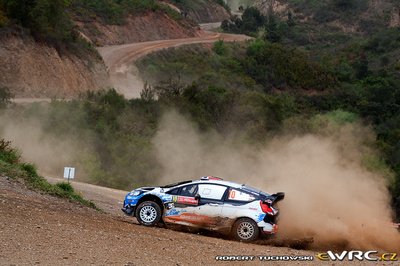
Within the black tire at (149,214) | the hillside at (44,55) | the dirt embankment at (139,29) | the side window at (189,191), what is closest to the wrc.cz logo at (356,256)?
the side window at (189,191)

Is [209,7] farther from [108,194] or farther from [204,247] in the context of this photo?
[204,247]

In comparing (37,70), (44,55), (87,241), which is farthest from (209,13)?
(87,241)

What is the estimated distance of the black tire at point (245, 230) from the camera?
50.2 feet

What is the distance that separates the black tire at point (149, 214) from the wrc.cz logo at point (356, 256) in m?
3.80

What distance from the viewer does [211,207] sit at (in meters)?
15.7

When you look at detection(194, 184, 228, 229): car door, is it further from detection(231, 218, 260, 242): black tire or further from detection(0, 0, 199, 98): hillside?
detection(0, 0, 199, 98): hillside

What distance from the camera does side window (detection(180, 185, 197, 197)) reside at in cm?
1585

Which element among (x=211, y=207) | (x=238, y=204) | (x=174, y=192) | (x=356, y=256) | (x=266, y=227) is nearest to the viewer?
(x=356, y=256)

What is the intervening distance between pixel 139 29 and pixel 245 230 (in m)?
60.5

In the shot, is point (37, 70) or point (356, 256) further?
point (37, 70)

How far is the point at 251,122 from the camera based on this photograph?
1698 inches

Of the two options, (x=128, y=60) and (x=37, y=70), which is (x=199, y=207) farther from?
(x=128, y=60)

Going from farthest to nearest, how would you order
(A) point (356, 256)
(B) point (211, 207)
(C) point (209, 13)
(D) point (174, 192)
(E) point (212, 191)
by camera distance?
(C) point (209, 13) → (D) point (174, 192) → (E) point (212, 191) → (B) point (211, 207) → (A) point (356, 256)

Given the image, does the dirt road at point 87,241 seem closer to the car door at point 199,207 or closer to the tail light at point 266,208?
the car door at point 199,207
